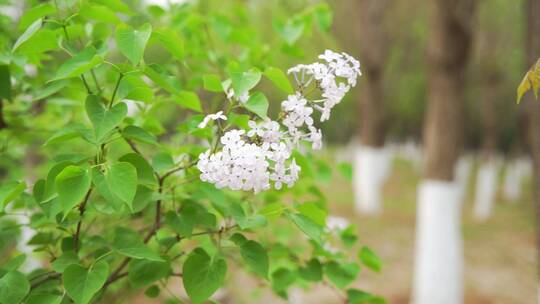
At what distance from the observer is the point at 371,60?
445 inches

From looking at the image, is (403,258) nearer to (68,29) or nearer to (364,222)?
(364,222)

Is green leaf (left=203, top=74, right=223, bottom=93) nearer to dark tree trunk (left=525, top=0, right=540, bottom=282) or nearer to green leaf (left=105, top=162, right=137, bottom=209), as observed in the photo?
green leaf (left=105, top=162, right=137, bottom=209)

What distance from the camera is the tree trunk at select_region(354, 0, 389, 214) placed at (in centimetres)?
1123

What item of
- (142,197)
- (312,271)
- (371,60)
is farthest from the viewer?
(371,60)

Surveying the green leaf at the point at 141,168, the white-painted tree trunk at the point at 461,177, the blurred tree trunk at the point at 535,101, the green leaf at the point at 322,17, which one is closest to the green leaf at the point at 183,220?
the green leaf at the point at 141,168

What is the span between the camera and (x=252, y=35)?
94.3 inches

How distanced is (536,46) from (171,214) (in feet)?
11.6

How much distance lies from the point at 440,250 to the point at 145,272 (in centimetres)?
480

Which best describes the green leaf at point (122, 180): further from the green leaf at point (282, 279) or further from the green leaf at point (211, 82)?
the green leaf at point (282, 279)

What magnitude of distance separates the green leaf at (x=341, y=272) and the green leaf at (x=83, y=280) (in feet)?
2.69

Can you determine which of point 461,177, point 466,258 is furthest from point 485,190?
point 466,258

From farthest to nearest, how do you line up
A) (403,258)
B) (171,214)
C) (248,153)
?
(403,258) → (171,214) → (248,153)

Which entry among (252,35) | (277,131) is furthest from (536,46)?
(277,131)

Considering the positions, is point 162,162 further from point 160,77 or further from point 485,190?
point 485,190
